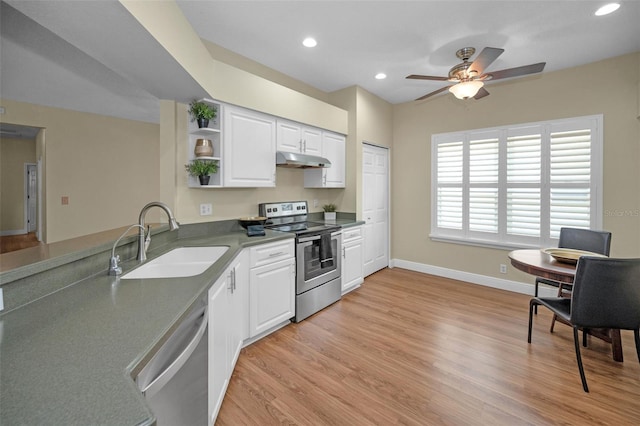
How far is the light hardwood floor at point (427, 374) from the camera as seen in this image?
5.58 ft

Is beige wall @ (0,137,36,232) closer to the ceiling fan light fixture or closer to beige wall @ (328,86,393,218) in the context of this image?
beige wall @ (328,86,393,218)

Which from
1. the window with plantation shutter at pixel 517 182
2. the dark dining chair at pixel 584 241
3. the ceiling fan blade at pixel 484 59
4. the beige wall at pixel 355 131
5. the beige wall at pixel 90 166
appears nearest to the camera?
the ceiling fan blade at pixel 484 59

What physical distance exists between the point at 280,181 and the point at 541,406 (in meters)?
3.11

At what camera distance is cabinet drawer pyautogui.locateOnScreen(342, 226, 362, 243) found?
3.53 metres

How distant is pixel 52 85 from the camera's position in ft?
11.7

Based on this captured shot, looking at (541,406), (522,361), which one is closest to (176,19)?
(541,406)

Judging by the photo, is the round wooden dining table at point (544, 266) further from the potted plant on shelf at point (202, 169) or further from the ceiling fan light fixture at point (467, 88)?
the potted plant on shelf at point (202, 169)

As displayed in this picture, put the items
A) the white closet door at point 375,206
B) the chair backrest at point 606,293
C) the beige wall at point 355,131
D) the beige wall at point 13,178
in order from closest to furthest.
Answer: the chair backrest at point 606,293 → the beige wall at point 355,131 → the white closet door at point 375,206 → the beige wall at point 13,178

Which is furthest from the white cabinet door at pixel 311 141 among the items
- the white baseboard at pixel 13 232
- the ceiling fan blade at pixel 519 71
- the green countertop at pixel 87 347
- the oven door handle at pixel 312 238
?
the white baseboard at pixel 13 232

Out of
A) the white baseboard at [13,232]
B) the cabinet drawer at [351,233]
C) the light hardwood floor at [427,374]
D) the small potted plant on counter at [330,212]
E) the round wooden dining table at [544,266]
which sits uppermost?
the small potted plant on counter at [330,212]

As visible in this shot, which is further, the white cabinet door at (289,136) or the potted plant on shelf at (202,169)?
the white cabinet door at (289,136)

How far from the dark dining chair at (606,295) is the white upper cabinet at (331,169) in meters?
2.64

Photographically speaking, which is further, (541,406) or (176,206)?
(176,206)

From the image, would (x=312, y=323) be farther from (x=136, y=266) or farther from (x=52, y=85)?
(x=52, y=85)
